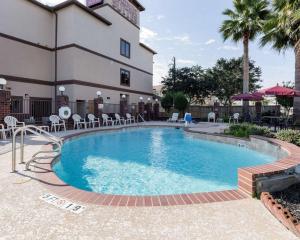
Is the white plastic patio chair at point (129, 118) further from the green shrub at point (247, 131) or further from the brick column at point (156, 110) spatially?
the green shrub at point (247, 131)

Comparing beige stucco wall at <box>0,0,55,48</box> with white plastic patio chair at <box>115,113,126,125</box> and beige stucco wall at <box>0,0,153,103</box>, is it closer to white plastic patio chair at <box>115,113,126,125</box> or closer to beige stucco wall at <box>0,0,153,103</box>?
beige stucco wall at <box>0,0,153,103</box>

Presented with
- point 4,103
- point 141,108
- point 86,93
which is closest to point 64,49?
point 86,93

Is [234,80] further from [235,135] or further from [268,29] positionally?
[235,135]

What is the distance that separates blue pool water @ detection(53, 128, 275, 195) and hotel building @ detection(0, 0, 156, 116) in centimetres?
781

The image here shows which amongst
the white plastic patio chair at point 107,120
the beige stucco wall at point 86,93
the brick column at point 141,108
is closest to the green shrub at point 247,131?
the white plastic patio chair at point 107,120

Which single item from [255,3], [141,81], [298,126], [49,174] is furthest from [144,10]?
[49,174]

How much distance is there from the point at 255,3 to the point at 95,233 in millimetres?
20502

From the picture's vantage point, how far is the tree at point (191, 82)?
92.2 feet

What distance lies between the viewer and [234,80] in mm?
26969

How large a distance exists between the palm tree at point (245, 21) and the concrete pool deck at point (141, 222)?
17.3m

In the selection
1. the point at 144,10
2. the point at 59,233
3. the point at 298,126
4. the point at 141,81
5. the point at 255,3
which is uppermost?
the point at 144,10

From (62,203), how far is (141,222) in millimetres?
1246

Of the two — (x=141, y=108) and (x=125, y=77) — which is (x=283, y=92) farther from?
(x=125, y=77)

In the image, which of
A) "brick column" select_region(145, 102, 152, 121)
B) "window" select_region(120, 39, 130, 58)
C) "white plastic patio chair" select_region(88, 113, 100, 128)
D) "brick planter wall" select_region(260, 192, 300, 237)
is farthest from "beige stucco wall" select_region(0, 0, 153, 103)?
"brick planter wall" select_region(260, 192, 300, 237)
